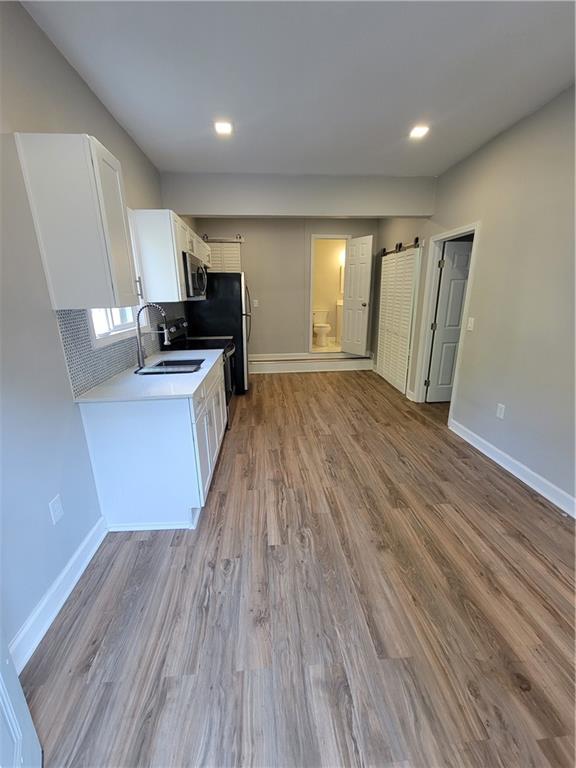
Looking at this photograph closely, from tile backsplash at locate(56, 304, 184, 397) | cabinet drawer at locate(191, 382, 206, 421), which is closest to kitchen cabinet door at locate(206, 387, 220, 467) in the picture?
cabinet drawer at locate(191, 382, 206, 421)

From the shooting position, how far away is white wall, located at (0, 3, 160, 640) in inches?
49.8

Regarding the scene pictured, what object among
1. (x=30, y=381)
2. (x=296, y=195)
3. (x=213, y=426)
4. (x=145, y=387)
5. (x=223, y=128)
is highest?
(x=223, y=128)

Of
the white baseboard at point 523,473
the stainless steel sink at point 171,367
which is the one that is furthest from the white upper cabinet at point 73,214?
the white baseboard at point 523,473

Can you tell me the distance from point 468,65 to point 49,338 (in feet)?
9.00

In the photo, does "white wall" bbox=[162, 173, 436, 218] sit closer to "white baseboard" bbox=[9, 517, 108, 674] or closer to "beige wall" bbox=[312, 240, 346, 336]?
"white baseboard" bbox=[9, 517, 108, 674]

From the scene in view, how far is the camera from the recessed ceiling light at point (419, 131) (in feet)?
8.11

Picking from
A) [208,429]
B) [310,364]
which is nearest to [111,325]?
[208,429]

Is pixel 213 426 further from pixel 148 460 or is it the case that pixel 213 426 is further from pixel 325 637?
pixel 325 637

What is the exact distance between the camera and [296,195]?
3.44 m

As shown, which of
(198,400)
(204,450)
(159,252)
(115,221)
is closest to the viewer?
(115,221)

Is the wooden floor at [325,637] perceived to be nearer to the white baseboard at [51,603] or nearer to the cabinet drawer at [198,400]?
the white baseboard at [51,603]

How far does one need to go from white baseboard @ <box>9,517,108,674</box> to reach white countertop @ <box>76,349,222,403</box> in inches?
31.6

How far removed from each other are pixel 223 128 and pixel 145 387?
2.11 m

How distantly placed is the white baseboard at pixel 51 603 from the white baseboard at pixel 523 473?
120 inches
